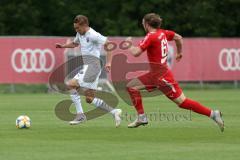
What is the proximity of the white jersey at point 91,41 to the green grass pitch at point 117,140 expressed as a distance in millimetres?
1509

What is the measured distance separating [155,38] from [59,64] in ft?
57.4

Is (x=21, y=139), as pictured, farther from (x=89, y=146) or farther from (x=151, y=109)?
(x=151, y=109)

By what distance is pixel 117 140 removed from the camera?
13367 millimetres

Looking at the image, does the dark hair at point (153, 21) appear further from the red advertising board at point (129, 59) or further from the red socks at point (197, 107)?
the red advertising board at point (129, 59)

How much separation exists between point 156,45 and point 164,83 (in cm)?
72

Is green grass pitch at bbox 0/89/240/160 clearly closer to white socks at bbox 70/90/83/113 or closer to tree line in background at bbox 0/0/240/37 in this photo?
white socks at bbox 70/90/83/113

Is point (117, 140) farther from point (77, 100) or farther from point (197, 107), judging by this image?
point (77, 100)

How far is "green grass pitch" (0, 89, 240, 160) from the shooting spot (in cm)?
1132

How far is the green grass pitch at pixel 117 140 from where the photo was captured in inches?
446

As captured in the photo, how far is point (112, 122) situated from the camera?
1725cm

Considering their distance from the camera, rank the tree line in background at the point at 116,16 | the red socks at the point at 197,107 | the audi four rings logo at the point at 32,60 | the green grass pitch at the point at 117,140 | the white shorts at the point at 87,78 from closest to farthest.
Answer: the green grass pitch at the point at 117,140 → the red socks at the point at 197,107 → the white shorts at the point at 87,78 → the audi four rings logo at the point at 32,60 → the tree line in background at the point at 116,16

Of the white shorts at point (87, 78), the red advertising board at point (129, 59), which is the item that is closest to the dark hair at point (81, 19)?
the white shorts at point (87, 78)

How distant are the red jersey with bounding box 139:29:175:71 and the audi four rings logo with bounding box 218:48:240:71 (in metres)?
20.4

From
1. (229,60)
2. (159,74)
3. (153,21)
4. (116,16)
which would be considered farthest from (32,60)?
(153,21)
